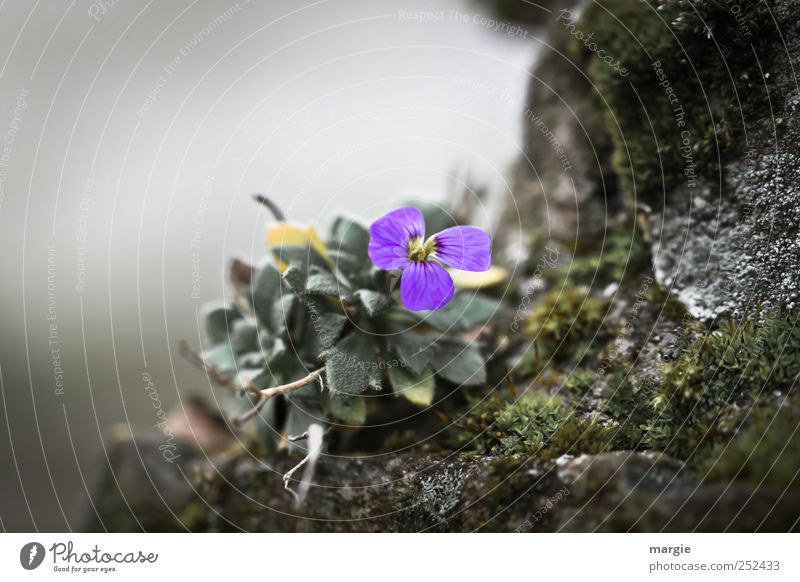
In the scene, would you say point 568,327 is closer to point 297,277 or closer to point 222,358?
point 297,277

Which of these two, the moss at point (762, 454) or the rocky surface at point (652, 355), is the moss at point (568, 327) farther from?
the moss at point (762, 454)

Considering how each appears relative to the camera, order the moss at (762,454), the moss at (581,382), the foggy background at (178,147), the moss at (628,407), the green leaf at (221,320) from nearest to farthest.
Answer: the moss at (762,454) → the moss at (628,407) → the moss at (581,382) → the green leaf at (221,320) → the foggy background at (178,147)

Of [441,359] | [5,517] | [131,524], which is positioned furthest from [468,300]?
[5,517]

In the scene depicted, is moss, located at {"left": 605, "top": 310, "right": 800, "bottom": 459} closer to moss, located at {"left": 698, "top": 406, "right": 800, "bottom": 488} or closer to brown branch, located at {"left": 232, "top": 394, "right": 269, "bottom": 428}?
moss, located at {"left": 698, "top": 406, "right": 800, "bottom": 488}

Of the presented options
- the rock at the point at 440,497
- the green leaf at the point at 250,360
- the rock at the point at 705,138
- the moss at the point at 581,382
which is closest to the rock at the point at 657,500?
the rock at the point at 440,497
